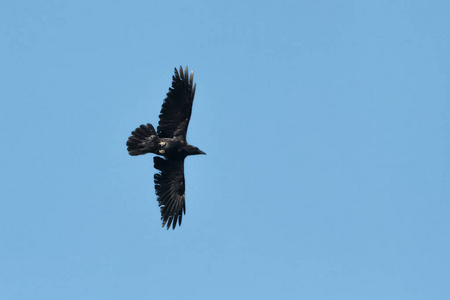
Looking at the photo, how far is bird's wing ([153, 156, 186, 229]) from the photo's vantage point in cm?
2992

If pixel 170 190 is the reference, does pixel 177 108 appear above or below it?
above

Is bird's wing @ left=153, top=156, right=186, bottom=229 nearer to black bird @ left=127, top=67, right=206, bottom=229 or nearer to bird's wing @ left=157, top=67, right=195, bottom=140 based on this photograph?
black bird @ left=127, top=67, right=206, bottom=229

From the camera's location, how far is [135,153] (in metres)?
28.9

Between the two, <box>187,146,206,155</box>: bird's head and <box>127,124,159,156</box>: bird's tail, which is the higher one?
<box>187,146,206,155</box>: bird's head

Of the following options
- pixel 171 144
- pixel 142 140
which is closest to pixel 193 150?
pixel 171 144

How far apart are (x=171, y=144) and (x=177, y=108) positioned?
4.16 feet

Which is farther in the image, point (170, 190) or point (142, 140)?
point (170, 190)

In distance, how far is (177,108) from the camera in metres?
28.6

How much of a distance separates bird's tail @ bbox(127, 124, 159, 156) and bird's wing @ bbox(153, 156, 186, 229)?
1.15 metres

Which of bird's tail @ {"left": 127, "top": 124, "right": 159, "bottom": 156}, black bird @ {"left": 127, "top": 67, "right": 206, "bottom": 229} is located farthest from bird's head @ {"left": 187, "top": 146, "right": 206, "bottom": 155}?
bird's tail @ {"left": 127, "top": 124, "right": 159, "bottom": 156}

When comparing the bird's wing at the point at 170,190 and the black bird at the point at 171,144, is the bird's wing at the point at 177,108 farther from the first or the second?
the bird's wing at the point at 170,190

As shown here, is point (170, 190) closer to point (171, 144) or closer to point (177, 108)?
point (171, 144)

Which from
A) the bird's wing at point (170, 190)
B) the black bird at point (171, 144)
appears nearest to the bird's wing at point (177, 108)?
A: the black bird at point (171, 144)

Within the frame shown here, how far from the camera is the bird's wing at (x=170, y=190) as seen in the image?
29922 mm
